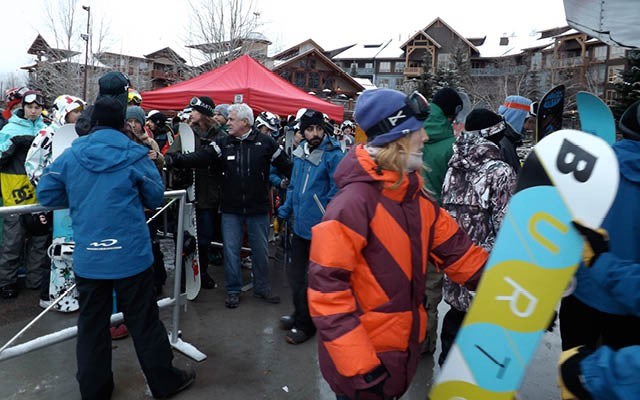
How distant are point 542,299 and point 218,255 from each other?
5.32 metres

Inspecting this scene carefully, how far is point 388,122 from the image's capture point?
6.55ft

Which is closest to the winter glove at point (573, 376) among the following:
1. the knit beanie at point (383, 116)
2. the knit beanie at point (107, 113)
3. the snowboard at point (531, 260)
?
the snowboard at point (531, 260)

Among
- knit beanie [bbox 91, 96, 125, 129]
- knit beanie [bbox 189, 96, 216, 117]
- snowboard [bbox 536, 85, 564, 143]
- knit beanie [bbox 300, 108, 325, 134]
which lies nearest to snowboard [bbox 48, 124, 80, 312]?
knit beanie [bbox 91, 96, 125, 129]

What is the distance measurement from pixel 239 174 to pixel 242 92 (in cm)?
300

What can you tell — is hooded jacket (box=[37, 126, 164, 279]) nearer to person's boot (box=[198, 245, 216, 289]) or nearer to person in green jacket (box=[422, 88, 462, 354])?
person in green jacket (box=[422, 88, 462, 354])

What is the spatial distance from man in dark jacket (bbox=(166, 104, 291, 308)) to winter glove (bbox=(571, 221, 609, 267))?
3.57 meters

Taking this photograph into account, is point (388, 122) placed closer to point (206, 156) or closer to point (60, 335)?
point (60, 335)

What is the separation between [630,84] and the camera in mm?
19750

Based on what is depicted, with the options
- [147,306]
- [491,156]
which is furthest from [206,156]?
[491,156]

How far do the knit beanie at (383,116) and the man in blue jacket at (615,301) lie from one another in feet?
2.69

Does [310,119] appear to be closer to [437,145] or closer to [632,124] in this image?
[437,145]

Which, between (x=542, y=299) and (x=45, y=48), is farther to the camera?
(x=45, y=48)

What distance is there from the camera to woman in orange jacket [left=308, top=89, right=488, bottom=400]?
5.69ft

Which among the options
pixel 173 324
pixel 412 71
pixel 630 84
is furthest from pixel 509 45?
pixel 173 324
